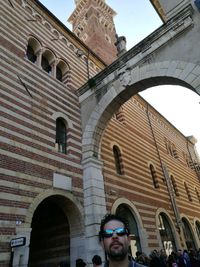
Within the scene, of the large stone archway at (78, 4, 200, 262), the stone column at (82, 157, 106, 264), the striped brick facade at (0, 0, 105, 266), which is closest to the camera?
the striped brick facade at (0, 0, 105, 266)

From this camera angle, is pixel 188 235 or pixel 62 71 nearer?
pixel 62 71

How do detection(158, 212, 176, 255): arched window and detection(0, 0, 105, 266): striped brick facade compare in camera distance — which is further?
detection(158, 212, 176, 255): arched window

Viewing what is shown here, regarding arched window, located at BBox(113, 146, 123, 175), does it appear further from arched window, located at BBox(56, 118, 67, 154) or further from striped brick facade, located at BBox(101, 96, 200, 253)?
arched window, located at BBox(56, 118, 67, 154)

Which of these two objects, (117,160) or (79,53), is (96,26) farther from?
(117,160)

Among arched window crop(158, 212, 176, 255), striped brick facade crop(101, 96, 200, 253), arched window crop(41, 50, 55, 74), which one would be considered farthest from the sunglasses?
arched window crop(158, 212, 176, 255)

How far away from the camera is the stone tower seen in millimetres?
30109

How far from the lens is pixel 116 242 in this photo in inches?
79.6

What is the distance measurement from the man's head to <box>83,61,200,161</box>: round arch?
694cm

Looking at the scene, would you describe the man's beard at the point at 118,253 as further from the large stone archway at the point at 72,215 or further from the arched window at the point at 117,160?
the arched window at the point at 117,160

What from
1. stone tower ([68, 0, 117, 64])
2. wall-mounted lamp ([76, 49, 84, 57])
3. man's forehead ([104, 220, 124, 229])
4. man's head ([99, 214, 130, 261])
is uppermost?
stone tower ([68, 0, 117, 64])

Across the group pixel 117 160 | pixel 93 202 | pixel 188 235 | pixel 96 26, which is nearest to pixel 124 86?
pixel 117 160

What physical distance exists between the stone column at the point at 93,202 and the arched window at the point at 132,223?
2.01 meters

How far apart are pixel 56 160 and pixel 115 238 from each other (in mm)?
7195

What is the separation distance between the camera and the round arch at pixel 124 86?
848cm
